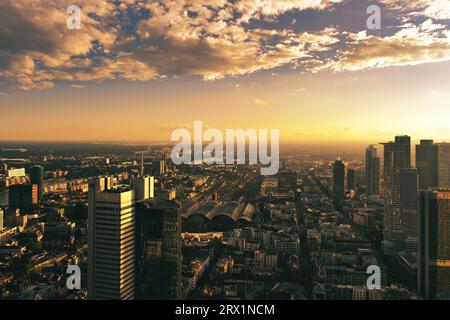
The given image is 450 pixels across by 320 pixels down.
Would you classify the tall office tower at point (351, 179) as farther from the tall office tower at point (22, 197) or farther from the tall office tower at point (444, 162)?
the tall office tower at point (22, 197)

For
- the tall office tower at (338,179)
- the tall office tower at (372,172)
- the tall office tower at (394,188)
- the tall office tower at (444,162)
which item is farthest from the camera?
the tall office tower at (338,179)

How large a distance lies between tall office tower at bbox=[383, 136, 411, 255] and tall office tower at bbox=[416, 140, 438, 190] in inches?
26.8

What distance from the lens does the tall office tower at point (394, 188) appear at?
297 inches

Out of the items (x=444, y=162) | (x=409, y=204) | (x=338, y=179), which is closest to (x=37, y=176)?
(x=338, y=179)

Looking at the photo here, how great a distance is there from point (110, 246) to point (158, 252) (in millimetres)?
556

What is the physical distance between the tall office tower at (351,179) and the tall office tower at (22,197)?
35.2 ft

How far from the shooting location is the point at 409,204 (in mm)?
8547

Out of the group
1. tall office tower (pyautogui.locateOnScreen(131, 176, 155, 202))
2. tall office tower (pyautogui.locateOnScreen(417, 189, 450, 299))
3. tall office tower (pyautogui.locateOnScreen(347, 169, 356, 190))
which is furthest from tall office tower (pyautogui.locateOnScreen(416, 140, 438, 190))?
tall office tower (pyautogui.locateOnScreen(131, 176, 155, 202))

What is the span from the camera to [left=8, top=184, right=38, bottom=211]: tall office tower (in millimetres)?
10273

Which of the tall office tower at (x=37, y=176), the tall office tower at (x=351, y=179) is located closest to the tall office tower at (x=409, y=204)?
the tall office tower at (x=351, y=179)

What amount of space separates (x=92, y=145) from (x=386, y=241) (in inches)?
255

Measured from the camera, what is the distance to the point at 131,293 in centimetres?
410

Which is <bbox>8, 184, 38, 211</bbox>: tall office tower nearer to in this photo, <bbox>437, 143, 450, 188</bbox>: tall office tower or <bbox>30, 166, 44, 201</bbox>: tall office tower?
<bbox>30, 166, 44, 201</bbox>: tall office tower
